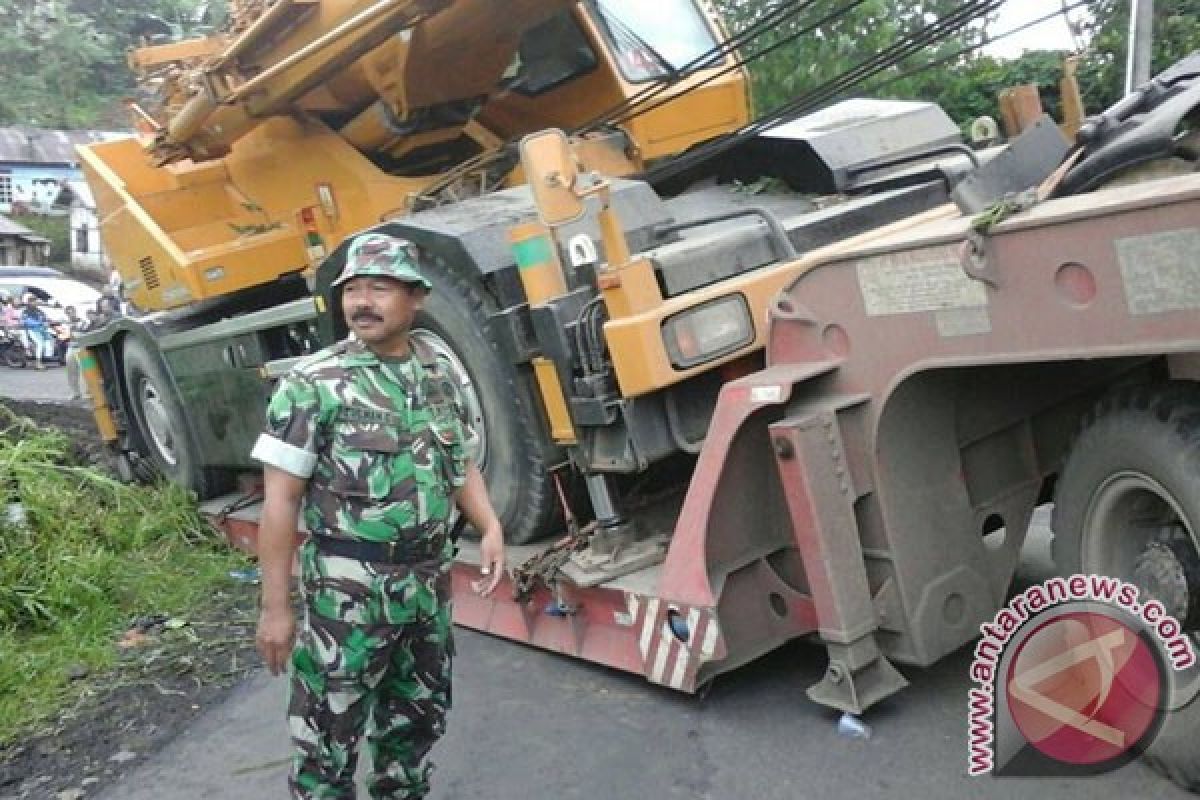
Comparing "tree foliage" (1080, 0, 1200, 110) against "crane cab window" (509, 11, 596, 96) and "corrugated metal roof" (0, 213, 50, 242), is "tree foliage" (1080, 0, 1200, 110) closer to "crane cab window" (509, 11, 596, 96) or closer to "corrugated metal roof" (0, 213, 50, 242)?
"crane cab window" (509, 11, 596, 96)

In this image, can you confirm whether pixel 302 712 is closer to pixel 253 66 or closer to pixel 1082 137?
pixel 1082 137

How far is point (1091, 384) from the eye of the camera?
3326 millimetres

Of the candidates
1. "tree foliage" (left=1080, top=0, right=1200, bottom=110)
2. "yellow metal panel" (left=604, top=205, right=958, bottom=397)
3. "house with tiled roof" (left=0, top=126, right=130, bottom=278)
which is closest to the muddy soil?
"yellow metal panel" (left=604, top=205, right=958, bottom=397)

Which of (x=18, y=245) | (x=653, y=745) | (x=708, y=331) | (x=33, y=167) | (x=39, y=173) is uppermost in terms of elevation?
(x=33, y=167)

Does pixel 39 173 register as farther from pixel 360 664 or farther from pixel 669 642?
pixel 360 664

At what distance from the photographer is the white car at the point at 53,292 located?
→ 23750 millimetres

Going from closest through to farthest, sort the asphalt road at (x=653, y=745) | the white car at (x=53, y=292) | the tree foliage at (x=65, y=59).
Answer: the asphalt road at (x=653, y=745) → the white car at (x=53, y=292) → the tree foliage at (x=65, y=59)

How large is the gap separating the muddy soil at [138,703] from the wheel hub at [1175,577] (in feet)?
10.1

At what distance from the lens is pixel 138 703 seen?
4.48 meters

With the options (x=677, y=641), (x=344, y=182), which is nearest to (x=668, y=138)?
(x=344, y=182)

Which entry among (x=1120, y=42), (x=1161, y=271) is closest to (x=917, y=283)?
Result: (x=1161, y=271)

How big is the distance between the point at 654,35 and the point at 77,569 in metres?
3.68

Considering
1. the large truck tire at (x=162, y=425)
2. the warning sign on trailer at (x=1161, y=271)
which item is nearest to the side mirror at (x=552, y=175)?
the warning sign on trailer at (x=1161, y=271)

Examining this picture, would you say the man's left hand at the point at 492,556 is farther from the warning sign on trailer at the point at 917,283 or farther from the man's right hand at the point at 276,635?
the warning sign on trailer at the point at 917,283
